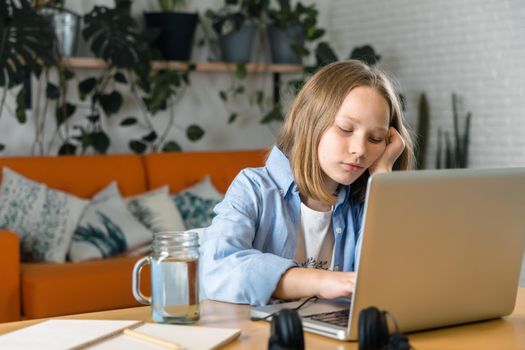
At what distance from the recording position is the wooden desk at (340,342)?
4.55 ft

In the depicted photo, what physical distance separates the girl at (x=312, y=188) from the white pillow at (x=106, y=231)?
7.27ft

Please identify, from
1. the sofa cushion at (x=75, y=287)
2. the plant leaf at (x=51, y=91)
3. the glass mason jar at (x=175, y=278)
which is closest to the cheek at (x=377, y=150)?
the glass mason jar at (x=175, y=278)

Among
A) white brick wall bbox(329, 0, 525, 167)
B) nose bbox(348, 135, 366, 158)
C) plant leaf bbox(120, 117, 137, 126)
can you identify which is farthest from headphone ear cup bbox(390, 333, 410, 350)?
plant leaf bbox(120, 117, 137, 126)

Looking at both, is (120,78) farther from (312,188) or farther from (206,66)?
(312,188)

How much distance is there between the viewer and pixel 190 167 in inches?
186

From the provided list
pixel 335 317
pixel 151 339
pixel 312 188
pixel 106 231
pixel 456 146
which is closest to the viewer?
pixel 151 339

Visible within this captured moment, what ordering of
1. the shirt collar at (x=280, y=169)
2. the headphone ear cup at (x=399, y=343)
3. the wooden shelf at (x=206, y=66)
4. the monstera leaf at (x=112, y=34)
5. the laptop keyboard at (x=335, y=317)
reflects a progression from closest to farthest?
the headphone ear cup at (x=399, y=343)
the laptop keyboard at (x=335, y=317)
the shirt collar at (x=280, y=169)
the monstera leaf at (x=112, y=34)
the wooden shelf at (x=206, y=66)

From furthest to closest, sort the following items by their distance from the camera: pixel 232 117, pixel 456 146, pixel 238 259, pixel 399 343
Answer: pixel 232 117 → pixel 456 146 → pixel 238 259 → pixel 399 343

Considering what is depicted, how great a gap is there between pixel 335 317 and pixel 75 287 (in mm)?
2338

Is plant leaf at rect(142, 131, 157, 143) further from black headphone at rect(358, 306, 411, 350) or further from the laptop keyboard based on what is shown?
black headphone at rect(358, 306, 411, 350)

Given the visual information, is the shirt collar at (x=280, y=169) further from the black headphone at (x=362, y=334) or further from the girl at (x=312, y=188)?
the black headphone at (x=362, y=334)

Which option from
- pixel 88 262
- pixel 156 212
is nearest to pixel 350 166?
pixel 88 262

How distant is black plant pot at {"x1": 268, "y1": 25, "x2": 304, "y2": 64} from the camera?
17.7ft

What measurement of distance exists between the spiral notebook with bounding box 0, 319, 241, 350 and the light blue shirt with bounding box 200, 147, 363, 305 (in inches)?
8.8
